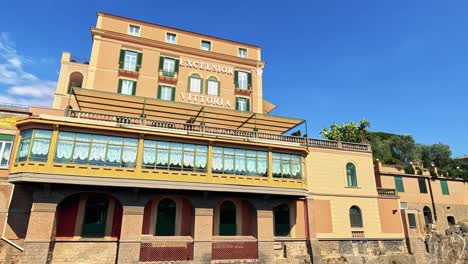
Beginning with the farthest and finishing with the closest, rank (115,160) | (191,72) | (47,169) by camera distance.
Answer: (191,72), (115,160), (47,169)

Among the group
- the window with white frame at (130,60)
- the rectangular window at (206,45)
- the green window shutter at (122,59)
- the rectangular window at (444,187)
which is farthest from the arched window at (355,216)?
the green window shutter at (122,59)

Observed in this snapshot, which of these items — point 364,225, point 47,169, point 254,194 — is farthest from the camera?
point 364,225

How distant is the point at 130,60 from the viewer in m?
27.2

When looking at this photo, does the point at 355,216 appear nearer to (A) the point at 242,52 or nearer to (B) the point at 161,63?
(A) the point at 242,52

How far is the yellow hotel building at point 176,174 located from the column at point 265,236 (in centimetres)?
8

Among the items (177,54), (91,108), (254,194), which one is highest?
(177,54)

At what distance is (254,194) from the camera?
73.4ft

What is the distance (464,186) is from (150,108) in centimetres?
4059

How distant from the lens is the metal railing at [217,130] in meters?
20.5

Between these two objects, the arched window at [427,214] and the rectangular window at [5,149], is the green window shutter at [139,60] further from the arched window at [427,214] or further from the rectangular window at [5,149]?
the arched window at [427,214]

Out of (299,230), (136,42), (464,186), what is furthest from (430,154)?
(136,42)

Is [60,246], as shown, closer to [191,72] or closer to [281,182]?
[281,182]

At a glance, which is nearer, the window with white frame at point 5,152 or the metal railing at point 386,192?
the window with white frame at point 5,152

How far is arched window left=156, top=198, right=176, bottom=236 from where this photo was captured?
69.0 feet
